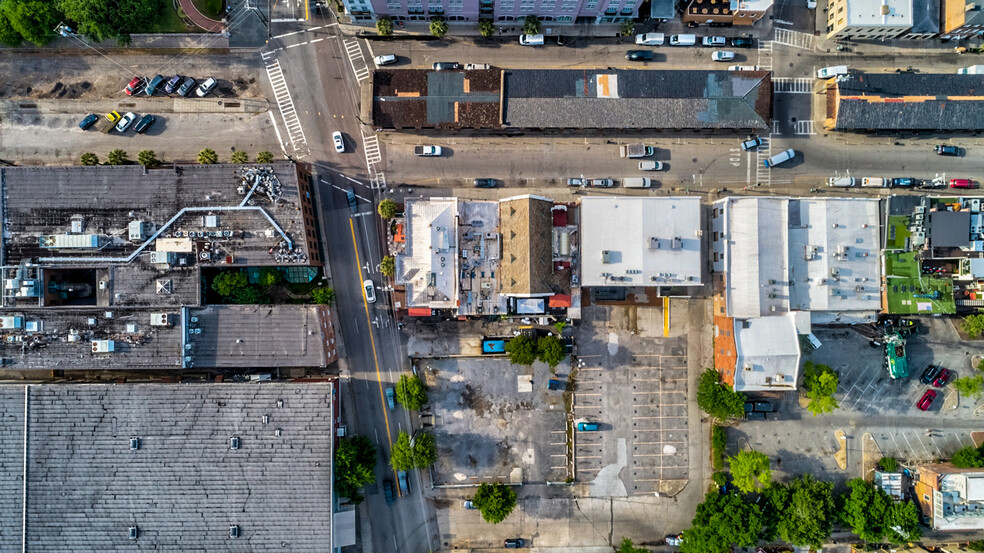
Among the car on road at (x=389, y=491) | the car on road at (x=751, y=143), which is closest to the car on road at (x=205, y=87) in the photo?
the car on road at (x=389, y=491)

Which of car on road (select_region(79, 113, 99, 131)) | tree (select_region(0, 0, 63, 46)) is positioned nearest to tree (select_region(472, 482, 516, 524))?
car on road (select_region(79, 113, 99, 131))

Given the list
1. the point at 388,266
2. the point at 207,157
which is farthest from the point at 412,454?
the point at 207,157

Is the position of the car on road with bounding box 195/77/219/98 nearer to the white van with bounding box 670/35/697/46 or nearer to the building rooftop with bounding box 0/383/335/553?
the building rooftop with bounding box 0/383/335/553

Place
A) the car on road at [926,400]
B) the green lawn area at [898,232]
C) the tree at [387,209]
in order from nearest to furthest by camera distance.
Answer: the tree at [387,209]
the green lawn area at [898,232]
the car on road at [926,400]

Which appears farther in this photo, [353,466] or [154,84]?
[154,84]

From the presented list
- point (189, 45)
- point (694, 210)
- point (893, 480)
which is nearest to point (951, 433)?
point (893, 480)

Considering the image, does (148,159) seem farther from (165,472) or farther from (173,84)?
(165,472)

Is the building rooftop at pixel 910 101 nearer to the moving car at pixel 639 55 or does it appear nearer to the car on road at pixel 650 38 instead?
the car on road at pixel 650 38
